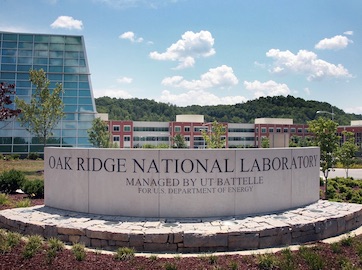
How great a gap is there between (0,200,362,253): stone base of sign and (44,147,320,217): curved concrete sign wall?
1.03 feet

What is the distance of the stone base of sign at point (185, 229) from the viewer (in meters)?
6.93

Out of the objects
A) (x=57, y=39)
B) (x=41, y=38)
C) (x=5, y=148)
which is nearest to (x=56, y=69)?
(x=57, y=39)

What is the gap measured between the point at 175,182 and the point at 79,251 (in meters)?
2.86

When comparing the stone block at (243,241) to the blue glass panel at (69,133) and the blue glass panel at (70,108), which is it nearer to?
the blue glass panel at (70,108)

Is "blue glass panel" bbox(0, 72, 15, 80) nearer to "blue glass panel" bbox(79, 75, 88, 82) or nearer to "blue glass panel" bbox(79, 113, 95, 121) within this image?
"blue glass panel" bbox(79, 75, 88, 82)

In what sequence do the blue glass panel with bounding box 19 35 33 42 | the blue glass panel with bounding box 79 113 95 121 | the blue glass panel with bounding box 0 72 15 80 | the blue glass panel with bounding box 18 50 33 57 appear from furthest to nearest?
1. the blue glass panel with bounding box 19 35 33 42
2. the blue glass panel with bounding box 79 113 95 121
3. the blue glass panel with bounding box 18 50 33 57
4. the blue glass panel with bounding box 0 72 15 80

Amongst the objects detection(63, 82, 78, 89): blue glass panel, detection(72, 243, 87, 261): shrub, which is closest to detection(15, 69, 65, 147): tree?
detection(63, 82, 78, 89): blue glass panel

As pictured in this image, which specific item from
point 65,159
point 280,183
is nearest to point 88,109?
point 65,159

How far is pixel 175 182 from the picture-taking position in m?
8.36

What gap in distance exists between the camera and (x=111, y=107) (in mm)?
103938

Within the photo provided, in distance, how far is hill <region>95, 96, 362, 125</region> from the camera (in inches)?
4232

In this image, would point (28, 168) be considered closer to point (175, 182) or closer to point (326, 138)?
point (175, 182)

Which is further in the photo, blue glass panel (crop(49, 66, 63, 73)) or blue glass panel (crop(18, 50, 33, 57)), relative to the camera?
blue glass panel (crop(18, 50, 33, 57))

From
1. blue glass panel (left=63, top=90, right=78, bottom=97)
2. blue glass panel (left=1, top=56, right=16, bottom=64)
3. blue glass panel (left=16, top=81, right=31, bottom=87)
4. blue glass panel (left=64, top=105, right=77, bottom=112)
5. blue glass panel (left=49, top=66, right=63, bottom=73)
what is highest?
blue glass panel (left=1, top=56, right=16, bottom=64)
